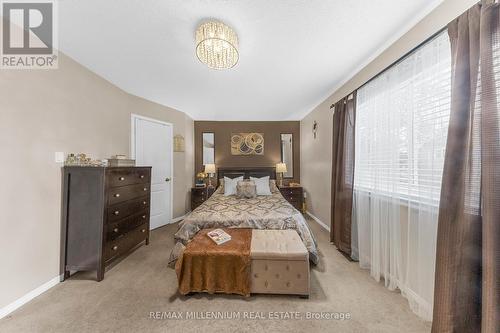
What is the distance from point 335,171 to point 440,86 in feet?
5.07

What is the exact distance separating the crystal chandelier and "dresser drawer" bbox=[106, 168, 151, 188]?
165 centimetres

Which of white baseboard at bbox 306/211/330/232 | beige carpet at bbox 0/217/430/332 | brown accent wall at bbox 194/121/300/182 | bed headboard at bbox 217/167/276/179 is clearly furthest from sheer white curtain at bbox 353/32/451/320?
brown accent wall at bbox 194/121/300/182

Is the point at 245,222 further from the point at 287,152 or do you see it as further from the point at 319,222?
the point at 287,152

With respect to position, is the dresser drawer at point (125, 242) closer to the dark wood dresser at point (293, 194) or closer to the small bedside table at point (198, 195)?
the small bedside table at point (198, 195)

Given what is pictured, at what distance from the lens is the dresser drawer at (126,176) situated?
83.6 inches

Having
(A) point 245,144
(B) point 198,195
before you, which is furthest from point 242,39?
(B) point 198,195

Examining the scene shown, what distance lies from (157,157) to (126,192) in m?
1.38

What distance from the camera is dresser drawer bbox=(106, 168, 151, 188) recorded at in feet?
6.96

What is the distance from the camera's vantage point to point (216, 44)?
1648 millimetres

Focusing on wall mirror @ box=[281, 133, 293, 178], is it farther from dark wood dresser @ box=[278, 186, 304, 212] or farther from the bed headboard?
dark wood dresser @ box=[278, 186, 304, 212]

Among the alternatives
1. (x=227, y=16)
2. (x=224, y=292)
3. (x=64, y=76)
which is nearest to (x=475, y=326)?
(x=224, y=292)

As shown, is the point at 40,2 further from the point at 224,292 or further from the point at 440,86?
the point at 440,86

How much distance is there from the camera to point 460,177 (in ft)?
3.80

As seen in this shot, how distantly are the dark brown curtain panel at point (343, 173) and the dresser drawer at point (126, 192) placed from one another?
Answer: 287cm
